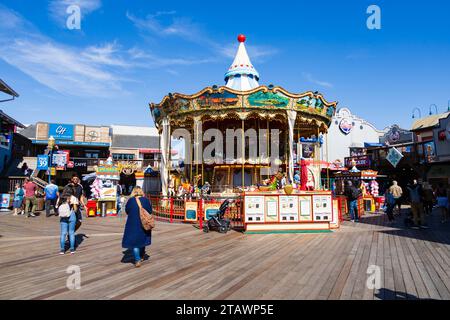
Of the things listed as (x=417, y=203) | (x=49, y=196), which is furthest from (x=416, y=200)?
(x=49, y=196)

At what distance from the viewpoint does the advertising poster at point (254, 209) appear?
9.39 metres

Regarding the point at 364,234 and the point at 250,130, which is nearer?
the point at 364,234

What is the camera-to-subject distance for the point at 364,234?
360 inches

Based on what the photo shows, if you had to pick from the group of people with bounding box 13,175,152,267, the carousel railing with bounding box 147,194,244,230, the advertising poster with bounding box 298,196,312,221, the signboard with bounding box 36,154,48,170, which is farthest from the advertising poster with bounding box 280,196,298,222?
the signboard with bounding box 36,154,48,170

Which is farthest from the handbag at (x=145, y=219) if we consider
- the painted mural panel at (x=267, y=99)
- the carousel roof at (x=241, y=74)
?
the carousel roof at (x=241, y=74)

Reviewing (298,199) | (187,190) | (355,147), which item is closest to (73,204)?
(298,199)

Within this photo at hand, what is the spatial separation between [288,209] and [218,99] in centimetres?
725

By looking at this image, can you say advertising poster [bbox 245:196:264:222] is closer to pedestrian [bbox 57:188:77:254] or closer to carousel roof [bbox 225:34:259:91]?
pedestrian [bbox 57:188:77:254]

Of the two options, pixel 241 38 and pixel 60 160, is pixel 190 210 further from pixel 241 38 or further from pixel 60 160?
pixel 60 160

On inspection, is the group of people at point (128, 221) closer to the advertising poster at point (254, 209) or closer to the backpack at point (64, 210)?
the backpack at point (64, 210)

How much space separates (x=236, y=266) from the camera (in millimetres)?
5496
